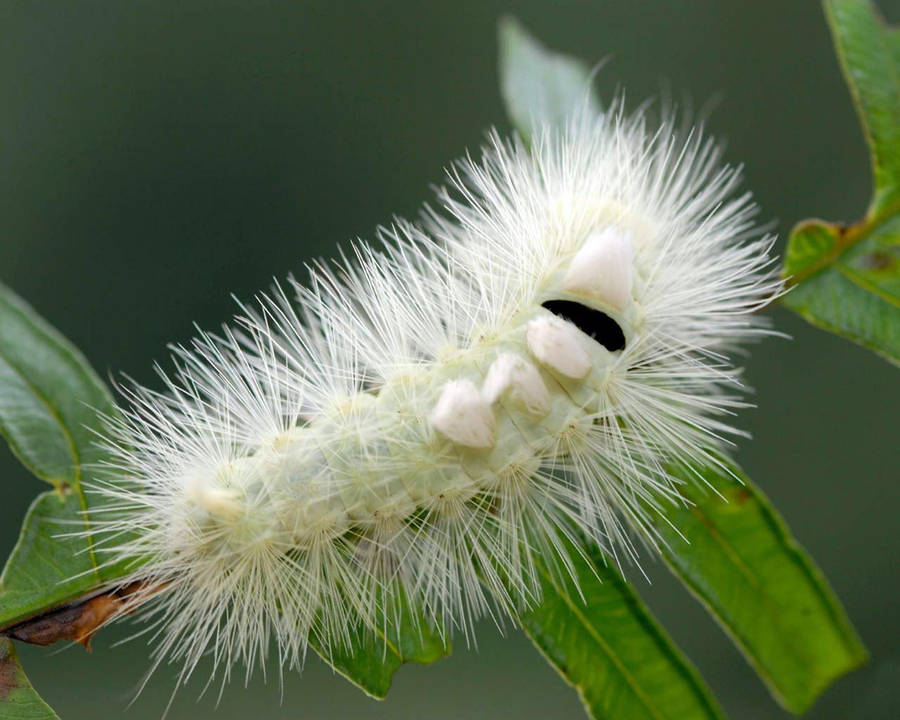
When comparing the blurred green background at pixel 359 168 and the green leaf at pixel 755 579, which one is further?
the blurred green background at pixel 359 168

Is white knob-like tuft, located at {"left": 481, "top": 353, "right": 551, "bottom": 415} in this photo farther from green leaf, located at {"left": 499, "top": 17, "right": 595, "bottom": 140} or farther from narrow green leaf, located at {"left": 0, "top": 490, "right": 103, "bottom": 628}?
green leaf, located at {"left": 499, "top": 17, "right": 595, "bottom": 140}

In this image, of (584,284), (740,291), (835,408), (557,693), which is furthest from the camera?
(835,408)

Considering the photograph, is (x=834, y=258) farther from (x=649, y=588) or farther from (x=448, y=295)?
(x=649, y=588)

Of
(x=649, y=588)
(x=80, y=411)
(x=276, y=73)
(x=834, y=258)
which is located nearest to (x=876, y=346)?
(x=834, y=258)

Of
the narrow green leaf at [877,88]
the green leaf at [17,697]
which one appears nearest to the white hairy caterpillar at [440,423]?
the green leaf at [17,697]

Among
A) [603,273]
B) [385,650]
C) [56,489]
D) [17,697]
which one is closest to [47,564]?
[56,489]

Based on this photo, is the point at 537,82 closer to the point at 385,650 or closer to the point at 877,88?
the point at 877,88

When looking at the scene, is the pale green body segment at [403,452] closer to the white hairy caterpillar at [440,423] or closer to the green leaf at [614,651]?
the white hairy caterpillar at [440,423]
